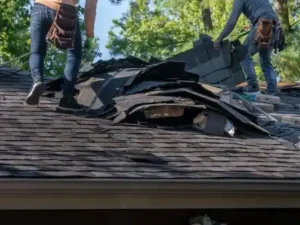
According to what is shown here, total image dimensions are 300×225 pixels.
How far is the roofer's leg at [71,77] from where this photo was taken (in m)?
8.06

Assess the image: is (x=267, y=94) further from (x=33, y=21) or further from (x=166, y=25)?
Result: (x=166, y=25)

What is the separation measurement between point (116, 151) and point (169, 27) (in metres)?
21.4

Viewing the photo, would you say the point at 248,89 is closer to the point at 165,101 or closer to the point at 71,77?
the point at 165,101

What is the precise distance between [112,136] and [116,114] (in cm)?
67

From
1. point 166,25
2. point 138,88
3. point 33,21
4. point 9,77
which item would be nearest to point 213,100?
point 138,88

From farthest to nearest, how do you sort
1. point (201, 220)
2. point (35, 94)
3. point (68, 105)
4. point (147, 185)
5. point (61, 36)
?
point (68, 105) < point (61, 36) < point (35, 94) < point (201, 220) < point (147, 185)

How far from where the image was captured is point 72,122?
7648mm

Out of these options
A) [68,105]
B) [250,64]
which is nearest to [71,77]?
[68,105]

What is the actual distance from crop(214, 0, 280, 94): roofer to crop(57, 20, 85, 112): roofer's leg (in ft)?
9.52

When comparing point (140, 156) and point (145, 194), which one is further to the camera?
point (140, 156)

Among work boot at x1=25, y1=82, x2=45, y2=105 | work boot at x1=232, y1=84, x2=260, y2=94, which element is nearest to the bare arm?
work boot at x1=25, y1=82, x2=45, y2=105

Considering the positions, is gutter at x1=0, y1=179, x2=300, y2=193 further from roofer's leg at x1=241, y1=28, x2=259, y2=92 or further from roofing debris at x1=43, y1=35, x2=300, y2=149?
roofer's leg at x1=241, y1=28, x2=259, y2=92

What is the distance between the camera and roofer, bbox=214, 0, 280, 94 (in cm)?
1067

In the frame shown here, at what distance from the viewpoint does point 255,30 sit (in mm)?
10789
